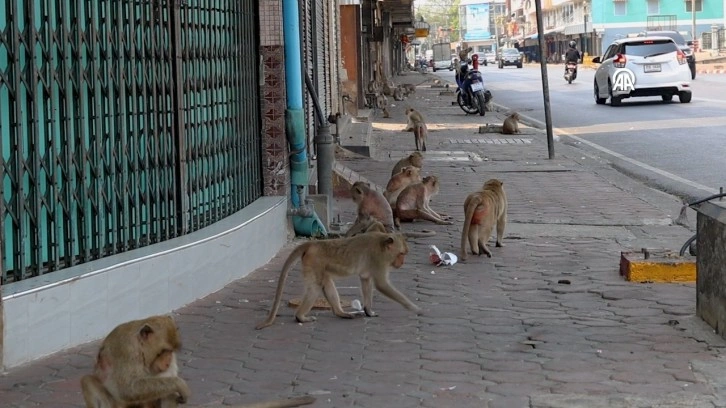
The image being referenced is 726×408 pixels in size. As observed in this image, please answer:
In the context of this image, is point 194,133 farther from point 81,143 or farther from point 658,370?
point 658,370

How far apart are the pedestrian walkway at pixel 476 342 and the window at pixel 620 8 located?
84.6 metres

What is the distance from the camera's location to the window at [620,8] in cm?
9262

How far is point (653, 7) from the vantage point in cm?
9300

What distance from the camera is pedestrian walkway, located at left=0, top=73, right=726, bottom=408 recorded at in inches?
224

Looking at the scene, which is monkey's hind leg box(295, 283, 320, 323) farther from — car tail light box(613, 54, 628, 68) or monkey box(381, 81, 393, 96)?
monkey box(381, 81, 393, 96)

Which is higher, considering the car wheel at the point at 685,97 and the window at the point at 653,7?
the window at the point at 653,7

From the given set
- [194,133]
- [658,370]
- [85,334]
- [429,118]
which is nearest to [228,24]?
[194,133]

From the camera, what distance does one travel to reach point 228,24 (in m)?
9.87

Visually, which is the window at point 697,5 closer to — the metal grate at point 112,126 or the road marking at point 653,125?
the road marking at point 653,125

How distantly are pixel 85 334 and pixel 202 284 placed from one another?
160 centimetres

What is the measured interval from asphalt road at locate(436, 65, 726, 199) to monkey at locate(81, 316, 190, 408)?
10.7 meters

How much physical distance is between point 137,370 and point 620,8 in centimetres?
9250

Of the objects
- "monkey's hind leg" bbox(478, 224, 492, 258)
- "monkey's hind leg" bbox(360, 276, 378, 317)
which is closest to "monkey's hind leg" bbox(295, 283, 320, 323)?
"monkey's hind leg" bbox(360, 276, 378, 317)

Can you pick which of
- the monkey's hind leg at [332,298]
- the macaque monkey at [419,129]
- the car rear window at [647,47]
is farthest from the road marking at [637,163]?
the monkey's hind leg at [332,298]
